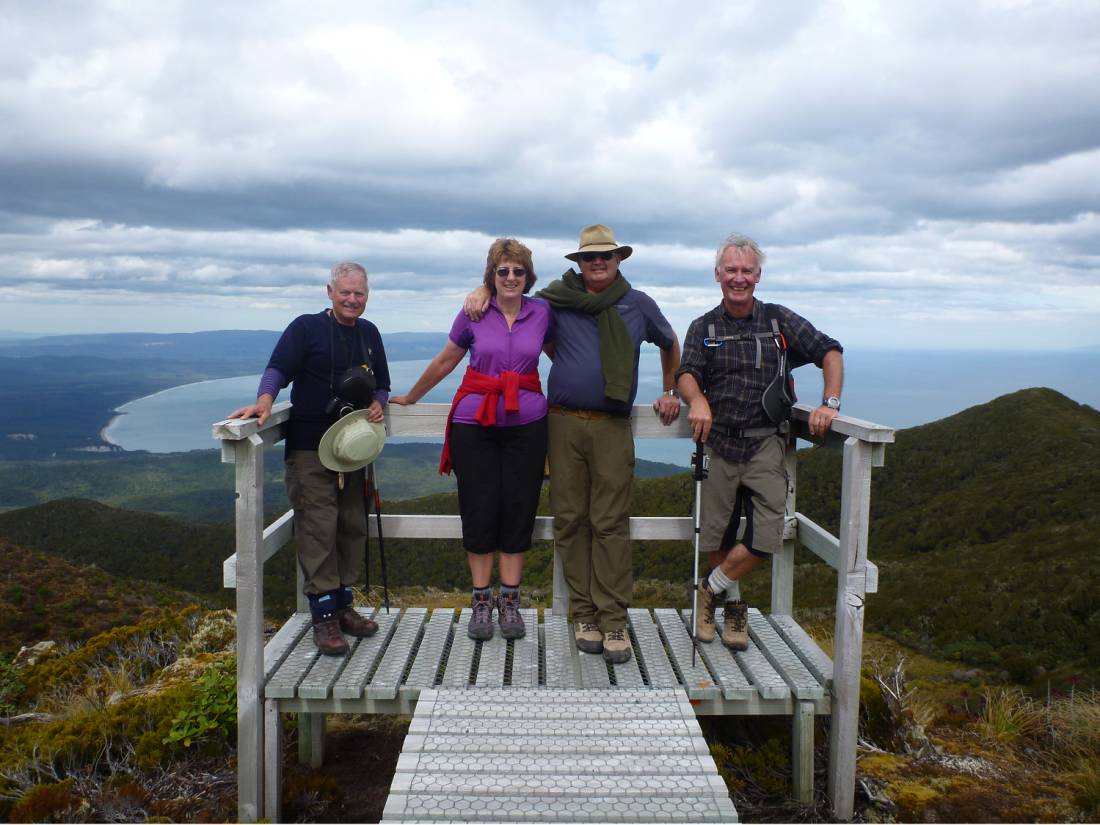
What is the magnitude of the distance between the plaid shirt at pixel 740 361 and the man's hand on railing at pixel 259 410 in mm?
2218

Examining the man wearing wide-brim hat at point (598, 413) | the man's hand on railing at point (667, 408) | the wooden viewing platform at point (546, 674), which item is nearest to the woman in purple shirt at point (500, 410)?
the man wearing wide-brim hat at point (598, 413)

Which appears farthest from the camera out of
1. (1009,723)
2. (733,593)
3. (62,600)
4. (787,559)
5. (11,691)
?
(62,600)

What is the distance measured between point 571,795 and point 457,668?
1.47 meters

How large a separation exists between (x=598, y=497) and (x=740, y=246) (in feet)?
5.24

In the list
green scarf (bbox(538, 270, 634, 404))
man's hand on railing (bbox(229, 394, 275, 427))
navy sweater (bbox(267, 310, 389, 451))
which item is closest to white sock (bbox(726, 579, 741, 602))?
green scarf (bbox(538, 270, 634, 404))

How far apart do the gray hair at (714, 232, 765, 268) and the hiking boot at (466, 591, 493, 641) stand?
2389 mm

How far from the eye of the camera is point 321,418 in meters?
4.61

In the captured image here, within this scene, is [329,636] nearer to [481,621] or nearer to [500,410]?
[481,621]

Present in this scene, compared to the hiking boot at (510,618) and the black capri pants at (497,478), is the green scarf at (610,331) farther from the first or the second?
the hiking boot at (510,618)

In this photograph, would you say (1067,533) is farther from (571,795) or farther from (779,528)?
(571,795)

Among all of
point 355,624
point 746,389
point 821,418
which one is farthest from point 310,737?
point 821,418

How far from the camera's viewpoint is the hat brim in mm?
4512

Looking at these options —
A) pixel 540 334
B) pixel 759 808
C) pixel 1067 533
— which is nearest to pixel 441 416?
pixel 540 334

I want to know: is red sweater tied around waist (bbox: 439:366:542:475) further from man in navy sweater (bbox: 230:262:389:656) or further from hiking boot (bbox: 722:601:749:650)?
hiking boot (bbox: 722:601:749:650)
